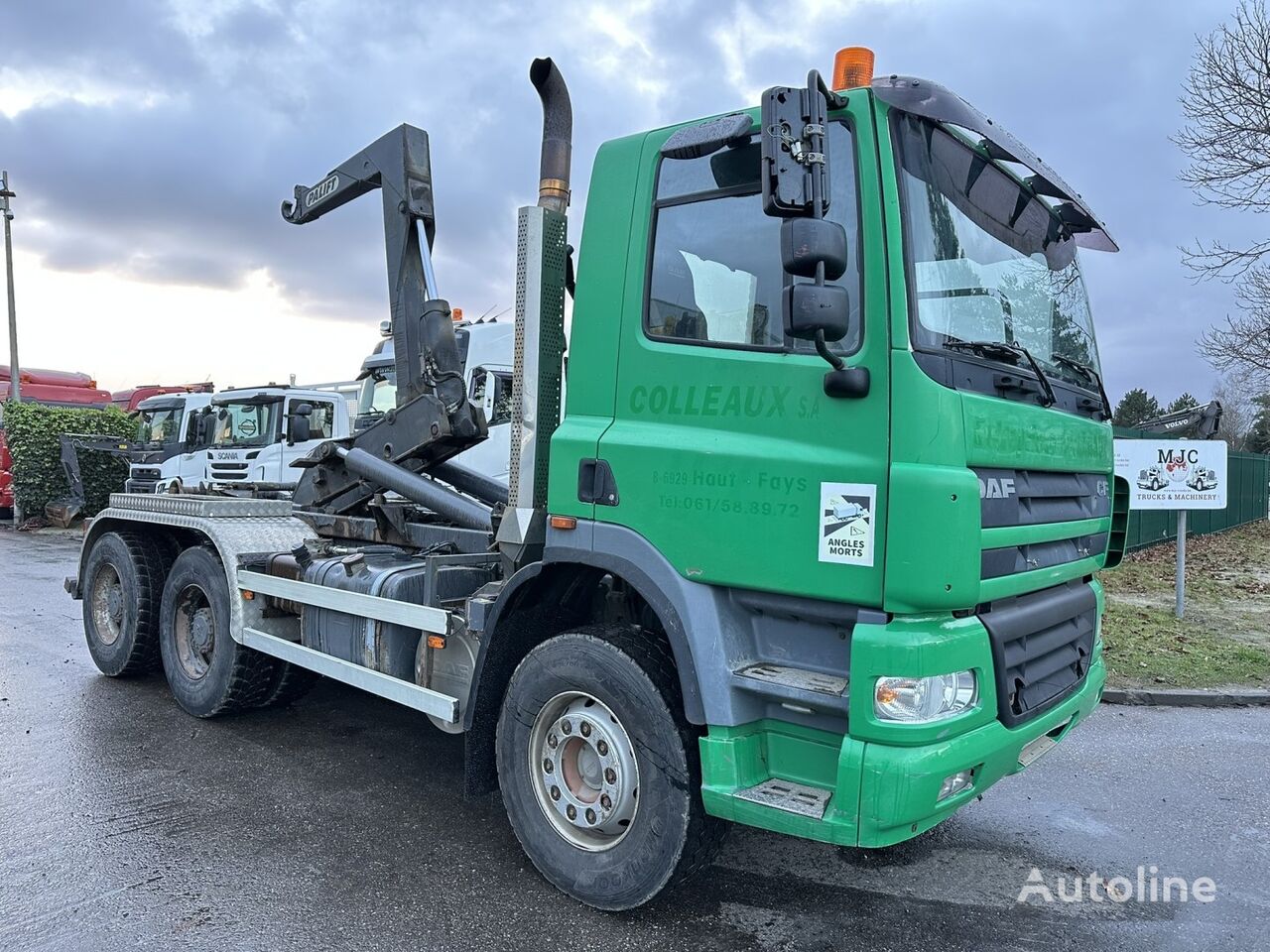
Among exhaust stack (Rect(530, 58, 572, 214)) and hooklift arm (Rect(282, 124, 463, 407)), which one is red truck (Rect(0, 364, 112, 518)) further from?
exhaust stack (Rect(530, 58, 572, 214))

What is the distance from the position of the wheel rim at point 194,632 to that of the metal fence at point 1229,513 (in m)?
11.7

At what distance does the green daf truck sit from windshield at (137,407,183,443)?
1489 cm

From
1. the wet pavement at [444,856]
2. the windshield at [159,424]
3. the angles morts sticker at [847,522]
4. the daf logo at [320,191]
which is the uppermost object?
the daf logo at [320,191]

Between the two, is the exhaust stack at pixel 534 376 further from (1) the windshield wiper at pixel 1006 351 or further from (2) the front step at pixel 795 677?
(1) the windshield wiper at pixel 1006 351

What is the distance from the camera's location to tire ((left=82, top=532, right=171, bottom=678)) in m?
6.48

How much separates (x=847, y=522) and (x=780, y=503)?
0.25m

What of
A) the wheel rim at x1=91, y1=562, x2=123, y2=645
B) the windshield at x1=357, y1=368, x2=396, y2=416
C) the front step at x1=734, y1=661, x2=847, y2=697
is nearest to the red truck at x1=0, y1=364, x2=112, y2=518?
the windshield at x1=357, y1=368, x2=396, y2=416

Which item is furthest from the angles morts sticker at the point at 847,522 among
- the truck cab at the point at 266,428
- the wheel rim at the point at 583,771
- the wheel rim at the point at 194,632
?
the truck cab at the point at 266,428

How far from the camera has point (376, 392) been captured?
1398 centimetres

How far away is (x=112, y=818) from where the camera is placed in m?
4.26

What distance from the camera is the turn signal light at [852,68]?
320cm

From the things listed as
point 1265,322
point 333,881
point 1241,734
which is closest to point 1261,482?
point 1265,322

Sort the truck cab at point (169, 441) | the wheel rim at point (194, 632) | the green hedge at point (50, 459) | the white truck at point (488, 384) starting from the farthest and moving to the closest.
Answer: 1. the green hedge at point (50, 459)
2. the truck cab at point (169, 441)
3. the white truck at point (488, 384)
4. the wheel rim at point (194, 632)

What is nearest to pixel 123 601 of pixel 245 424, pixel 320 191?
pixel 320 191
